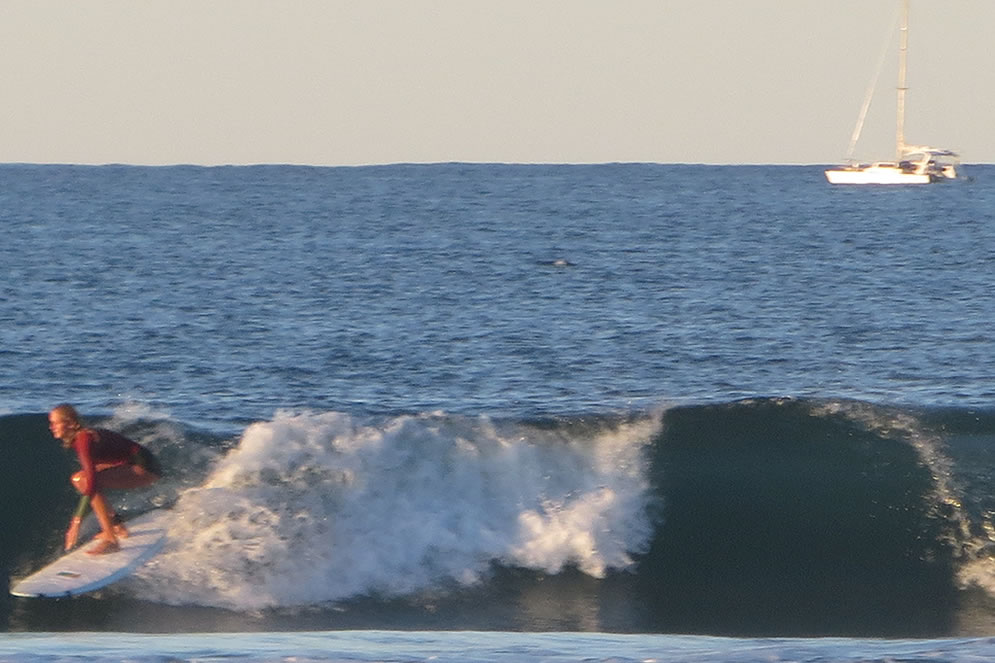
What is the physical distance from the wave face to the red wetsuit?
1.18m

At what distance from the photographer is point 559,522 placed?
46.7 ft

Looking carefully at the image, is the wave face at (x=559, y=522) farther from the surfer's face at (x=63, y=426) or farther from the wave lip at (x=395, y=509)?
the surfer's face at (x=63, y=426)

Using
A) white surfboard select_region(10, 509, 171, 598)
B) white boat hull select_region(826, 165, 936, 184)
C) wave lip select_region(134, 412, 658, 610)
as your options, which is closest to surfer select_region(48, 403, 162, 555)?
white surfboard select_region(10, 509, 171, 598)

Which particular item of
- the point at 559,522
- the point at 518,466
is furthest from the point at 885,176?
the point at 559,522

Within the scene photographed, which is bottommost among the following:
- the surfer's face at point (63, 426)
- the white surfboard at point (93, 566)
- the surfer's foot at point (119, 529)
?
A: the white surfboard at point (93, 566)

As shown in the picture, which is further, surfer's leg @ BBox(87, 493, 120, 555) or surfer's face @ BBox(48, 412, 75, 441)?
surfer's leg @ BBox(87, 493, 120, 555)

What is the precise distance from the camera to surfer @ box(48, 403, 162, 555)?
11.9 metres

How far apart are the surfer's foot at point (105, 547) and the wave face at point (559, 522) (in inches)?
17.1

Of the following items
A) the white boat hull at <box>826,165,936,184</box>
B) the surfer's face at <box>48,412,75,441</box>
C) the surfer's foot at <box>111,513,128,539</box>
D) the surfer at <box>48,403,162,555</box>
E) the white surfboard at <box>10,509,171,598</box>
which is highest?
the white boat hull at <box>826,165,936,184</box>

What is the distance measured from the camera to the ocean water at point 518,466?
12305mm

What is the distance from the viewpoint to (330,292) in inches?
1532

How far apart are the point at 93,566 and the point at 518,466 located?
4.69 metres

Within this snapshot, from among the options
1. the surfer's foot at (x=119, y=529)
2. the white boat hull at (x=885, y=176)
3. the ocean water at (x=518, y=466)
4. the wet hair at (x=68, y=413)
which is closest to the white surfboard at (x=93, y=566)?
the surfer's foot at (x=119, y=529)

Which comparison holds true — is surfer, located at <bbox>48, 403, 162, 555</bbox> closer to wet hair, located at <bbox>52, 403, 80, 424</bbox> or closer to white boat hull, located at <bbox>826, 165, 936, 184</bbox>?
wet hair, located at <bbox>52, 403, 80, 424</bbox>
